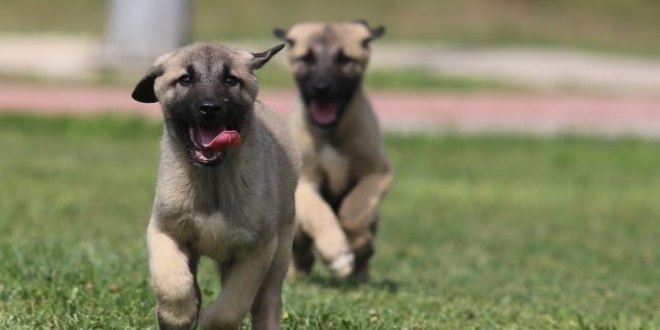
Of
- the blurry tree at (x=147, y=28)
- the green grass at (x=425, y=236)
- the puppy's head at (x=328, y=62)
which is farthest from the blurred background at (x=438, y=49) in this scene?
the puppy's head at (x=328, y=62)

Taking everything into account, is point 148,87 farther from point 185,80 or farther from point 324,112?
point 324,112

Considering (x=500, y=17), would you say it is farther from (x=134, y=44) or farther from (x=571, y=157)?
(x=571, y=157)

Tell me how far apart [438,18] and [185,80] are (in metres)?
34.2

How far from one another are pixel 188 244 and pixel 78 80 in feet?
66.3

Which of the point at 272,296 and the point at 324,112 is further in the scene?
the point at 324,112

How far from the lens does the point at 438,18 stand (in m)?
40.0

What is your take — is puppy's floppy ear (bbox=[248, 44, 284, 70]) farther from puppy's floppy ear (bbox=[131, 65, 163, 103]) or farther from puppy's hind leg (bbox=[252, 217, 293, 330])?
puppy's hind leg (bbox=[252, 217, 293, 330])

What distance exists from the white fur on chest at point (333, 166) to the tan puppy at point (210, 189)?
312 cm

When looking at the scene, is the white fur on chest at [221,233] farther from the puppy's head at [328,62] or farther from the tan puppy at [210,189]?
the puppy's head at [328,62]

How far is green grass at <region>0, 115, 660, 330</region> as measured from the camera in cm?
734

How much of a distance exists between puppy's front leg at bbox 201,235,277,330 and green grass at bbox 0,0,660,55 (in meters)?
→ 30.9

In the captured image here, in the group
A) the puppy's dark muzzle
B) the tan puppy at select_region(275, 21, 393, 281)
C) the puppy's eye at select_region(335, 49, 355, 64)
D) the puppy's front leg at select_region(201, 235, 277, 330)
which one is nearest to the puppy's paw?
the tan puppy at select_region(275, 21, 393, 281)

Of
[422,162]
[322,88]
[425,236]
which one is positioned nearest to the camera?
[322,88]

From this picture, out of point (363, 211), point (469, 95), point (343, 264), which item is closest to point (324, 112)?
point (363, 211)
